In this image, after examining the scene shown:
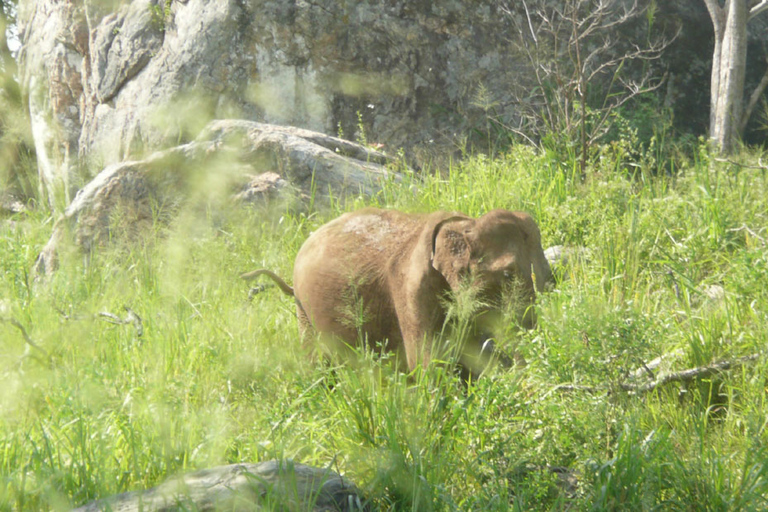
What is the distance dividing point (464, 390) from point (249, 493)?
1340mm

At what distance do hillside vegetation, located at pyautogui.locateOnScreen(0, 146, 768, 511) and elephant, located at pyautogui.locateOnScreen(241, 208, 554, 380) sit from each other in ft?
0.50

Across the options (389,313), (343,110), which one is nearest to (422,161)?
(343,110)

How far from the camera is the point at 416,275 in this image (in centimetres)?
344

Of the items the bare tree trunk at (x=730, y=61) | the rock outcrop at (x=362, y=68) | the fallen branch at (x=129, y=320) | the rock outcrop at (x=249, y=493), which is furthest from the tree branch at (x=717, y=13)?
the rock outcrop at (x=249, y=493)

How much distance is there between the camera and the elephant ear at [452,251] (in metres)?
3.35

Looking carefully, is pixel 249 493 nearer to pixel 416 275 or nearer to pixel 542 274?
pixel 416 275

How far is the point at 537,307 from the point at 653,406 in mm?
624

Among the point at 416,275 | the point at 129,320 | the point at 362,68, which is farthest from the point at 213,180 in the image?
the point at 416,275

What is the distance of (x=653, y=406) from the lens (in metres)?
3.22

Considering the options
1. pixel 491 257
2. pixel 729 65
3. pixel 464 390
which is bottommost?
pixel 464 390

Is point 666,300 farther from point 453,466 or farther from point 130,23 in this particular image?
point 130,23

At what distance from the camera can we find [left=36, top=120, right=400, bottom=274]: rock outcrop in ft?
19.4

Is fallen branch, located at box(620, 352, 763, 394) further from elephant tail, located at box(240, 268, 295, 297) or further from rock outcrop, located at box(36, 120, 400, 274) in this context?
rock outcrop, located at box(36, 120, 400, 274)

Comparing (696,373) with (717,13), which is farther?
(717,13)
